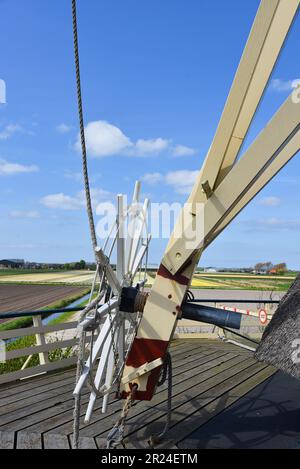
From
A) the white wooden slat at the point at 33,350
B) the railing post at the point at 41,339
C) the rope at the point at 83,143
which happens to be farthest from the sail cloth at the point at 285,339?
the railing post at the point at 41,339

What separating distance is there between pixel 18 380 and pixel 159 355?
343cm

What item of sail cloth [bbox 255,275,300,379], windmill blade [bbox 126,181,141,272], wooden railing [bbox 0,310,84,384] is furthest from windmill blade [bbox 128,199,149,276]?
wooden railing [bbox 0,310,84,384]

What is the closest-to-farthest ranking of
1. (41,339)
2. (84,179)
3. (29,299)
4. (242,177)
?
1. (84,179)
2. (242,177)
3. (41,339)
4. (29,299)

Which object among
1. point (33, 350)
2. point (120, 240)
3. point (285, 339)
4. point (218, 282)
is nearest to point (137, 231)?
point (120, 240)

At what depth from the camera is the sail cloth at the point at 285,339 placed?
11.2 ft

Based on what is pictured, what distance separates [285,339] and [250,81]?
87.9 inches

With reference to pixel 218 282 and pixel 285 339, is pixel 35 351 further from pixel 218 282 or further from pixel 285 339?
pixel 218 282

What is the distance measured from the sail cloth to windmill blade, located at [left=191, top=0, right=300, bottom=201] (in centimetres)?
132

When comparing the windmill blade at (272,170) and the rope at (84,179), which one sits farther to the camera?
the windmill blade at (272,170)

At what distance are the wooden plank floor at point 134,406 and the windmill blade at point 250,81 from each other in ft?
8.54

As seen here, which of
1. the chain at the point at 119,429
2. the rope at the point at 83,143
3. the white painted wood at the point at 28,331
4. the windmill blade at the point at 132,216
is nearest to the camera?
the rope at the point at 83,143

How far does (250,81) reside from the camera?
10.7 ft

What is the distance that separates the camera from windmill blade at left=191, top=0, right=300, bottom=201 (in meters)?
3.13

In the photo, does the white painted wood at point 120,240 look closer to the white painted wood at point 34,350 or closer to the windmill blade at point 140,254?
the windmill blade at point 140,254
